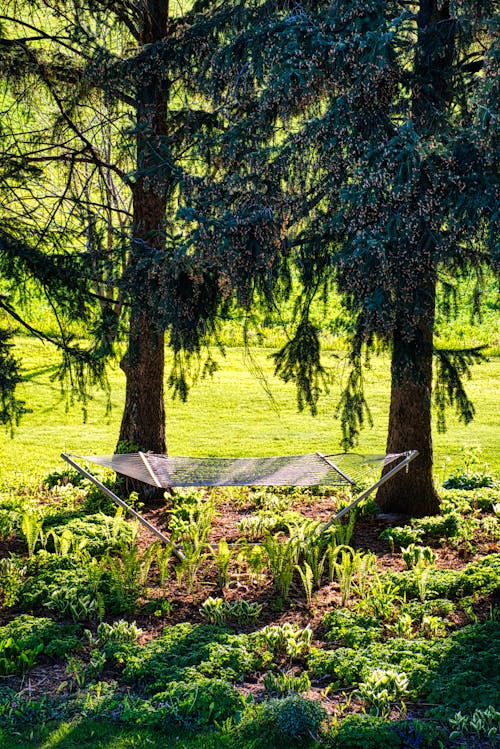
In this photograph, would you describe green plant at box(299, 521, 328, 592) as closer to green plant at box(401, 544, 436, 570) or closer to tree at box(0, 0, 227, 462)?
green plant at box(401, 544, 436, 570)

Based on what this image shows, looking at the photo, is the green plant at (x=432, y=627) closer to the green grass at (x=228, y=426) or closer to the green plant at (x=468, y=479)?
the green plant at (x=468, y=479)

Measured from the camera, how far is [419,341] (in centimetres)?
555

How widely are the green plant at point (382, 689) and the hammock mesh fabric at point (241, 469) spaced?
138 centimetres

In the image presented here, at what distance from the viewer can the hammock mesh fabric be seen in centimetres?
508

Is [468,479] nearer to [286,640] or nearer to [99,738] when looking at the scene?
[286,640]

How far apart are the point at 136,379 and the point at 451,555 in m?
2.88

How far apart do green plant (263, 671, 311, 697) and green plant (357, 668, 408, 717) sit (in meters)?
0.26

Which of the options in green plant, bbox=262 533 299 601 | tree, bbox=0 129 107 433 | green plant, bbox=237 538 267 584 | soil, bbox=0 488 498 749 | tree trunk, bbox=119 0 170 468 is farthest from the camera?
tree trunk, bbox=119 0 170 468

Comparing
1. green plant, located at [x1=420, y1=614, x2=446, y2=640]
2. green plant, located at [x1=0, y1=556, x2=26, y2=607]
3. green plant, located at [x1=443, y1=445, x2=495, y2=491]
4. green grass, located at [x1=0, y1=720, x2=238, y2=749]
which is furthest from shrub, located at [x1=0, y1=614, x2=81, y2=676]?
green plant, located at [x1=443, y1=445, x2=495, y2=491]

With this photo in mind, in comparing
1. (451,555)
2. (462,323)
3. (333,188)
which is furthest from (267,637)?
(462,323)

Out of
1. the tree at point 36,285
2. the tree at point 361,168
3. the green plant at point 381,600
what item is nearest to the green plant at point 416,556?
the green plant at point 381,600

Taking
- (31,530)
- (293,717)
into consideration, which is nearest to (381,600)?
(293,717)

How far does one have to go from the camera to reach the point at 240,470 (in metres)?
5.31

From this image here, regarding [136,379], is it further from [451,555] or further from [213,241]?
[451,555]
